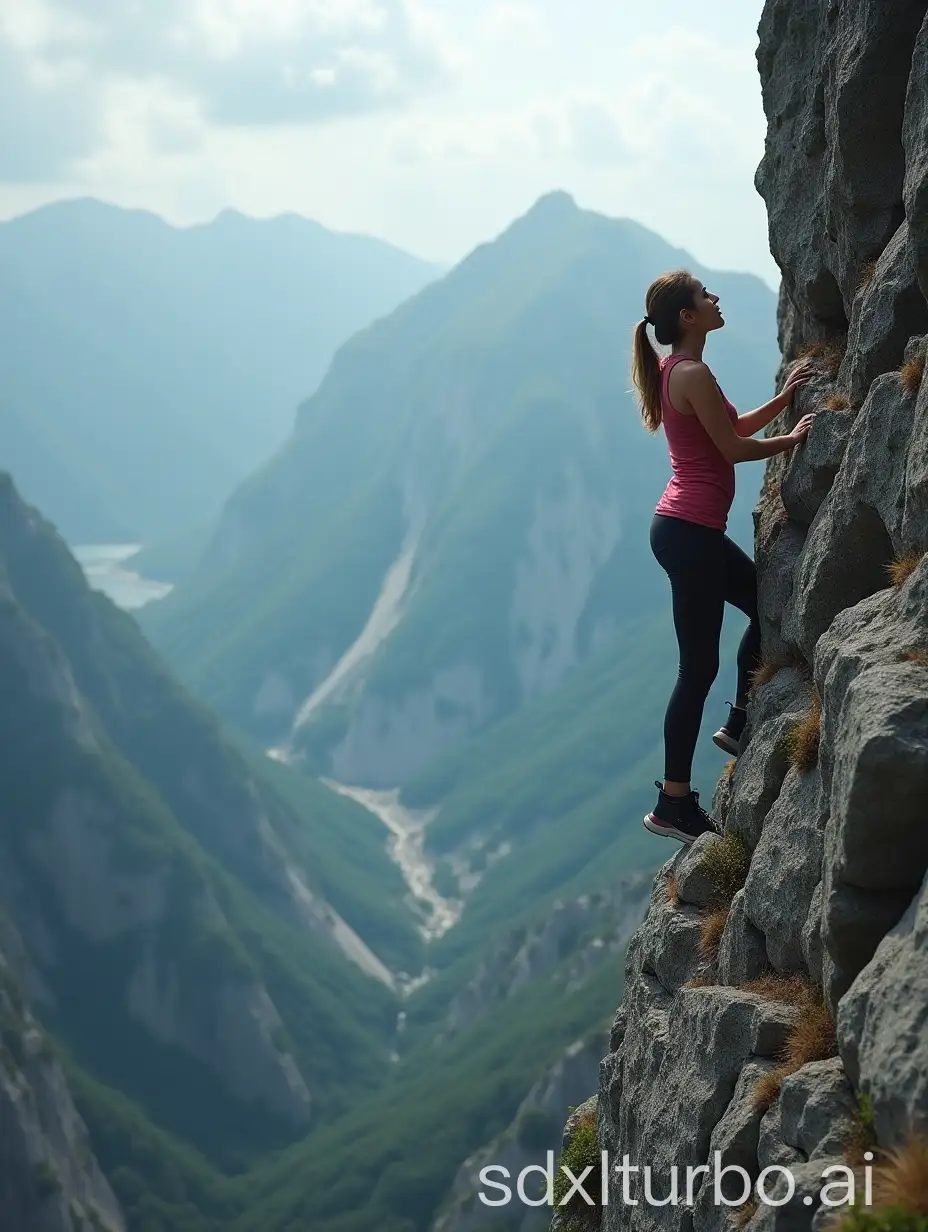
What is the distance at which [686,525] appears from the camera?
13.4 m

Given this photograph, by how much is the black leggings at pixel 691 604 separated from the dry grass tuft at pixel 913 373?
8.51 ft

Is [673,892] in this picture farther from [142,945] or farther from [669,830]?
[142,945]

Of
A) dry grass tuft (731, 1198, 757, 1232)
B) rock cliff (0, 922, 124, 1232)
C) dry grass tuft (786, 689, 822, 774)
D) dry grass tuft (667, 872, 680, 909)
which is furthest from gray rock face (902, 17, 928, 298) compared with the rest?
rock cliff (0, 922, 124, 1232)

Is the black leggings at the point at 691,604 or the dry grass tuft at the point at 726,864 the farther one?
the dry grass tuft at the point at 726,864

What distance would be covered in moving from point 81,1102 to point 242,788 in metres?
73.1

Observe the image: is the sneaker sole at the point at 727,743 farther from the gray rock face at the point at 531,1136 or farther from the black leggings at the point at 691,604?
the gray rock face at the point at 531,1136

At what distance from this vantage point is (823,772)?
11.1m

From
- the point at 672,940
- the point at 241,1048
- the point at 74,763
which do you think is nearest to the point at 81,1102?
the point at 241,1048

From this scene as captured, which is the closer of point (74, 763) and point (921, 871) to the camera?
point (921, 871)

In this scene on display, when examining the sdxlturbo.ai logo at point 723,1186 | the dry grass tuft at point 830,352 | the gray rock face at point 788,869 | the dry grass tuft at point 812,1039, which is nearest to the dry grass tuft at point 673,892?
the gray rock face at point 788,869

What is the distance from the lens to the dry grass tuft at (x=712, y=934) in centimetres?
1379

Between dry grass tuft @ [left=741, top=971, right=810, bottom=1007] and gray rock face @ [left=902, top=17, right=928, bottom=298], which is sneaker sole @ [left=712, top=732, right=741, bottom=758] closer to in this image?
dry grass tuft @ [left=741, top=971, right=810, bottom=1007]

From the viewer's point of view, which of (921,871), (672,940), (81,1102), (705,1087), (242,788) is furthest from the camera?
(242,788)

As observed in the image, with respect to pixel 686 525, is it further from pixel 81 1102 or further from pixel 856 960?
pixel 81 1102
